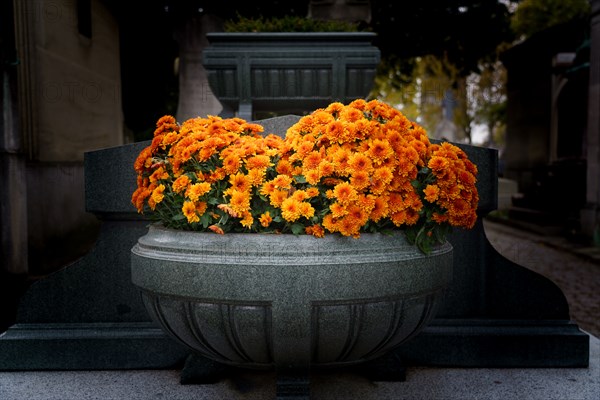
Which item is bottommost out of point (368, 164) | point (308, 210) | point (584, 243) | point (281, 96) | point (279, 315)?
point (584, 243)

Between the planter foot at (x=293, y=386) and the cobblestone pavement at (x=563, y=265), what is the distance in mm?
3324

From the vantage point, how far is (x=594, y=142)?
1016 cm

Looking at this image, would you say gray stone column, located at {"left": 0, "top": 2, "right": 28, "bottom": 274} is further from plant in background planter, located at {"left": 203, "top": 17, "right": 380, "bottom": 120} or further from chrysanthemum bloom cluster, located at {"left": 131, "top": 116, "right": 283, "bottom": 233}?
chrysanthemum bloom cluster, located at {"left": 131, "top": 116, "right": 283, "bottom": 233}

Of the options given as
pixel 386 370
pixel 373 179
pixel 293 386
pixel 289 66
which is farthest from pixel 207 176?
pixel 289 66

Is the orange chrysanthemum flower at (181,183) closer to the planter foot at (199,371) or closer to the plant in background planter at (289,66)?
the planter foot at (199,371)

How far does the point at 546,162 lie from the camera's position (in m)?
16.6

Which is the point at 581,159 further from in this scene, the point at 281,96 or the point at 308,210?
the point at 308,210

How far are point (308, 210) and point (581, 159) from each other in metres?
12.5

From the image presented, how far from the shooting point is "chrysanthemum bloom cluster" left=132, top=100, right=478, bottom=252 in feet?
8.11

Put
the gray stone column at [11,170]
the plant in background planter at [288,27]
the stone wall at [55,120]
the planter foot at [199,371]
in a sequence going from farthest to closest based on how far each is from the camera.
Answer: the stone wall at [55,120], the gray stone column at [11,170], the plant in background planter at [288,27], the planter foot at [199,371]

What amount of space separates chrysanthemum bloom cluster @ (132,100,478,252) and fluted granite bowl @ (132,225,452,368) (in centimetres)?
9

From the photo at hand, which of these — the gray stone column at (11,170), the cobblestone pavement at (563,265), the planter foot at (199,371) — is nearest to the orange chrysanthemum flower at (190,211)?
the planter foot at (199,371)

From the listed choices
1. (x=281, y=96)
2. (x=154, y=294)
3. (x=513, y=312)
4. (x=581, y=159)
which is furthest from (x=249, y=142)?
(x=581, y=159)

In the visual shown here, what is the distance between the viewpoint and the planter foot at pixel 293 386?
8.87 feet
